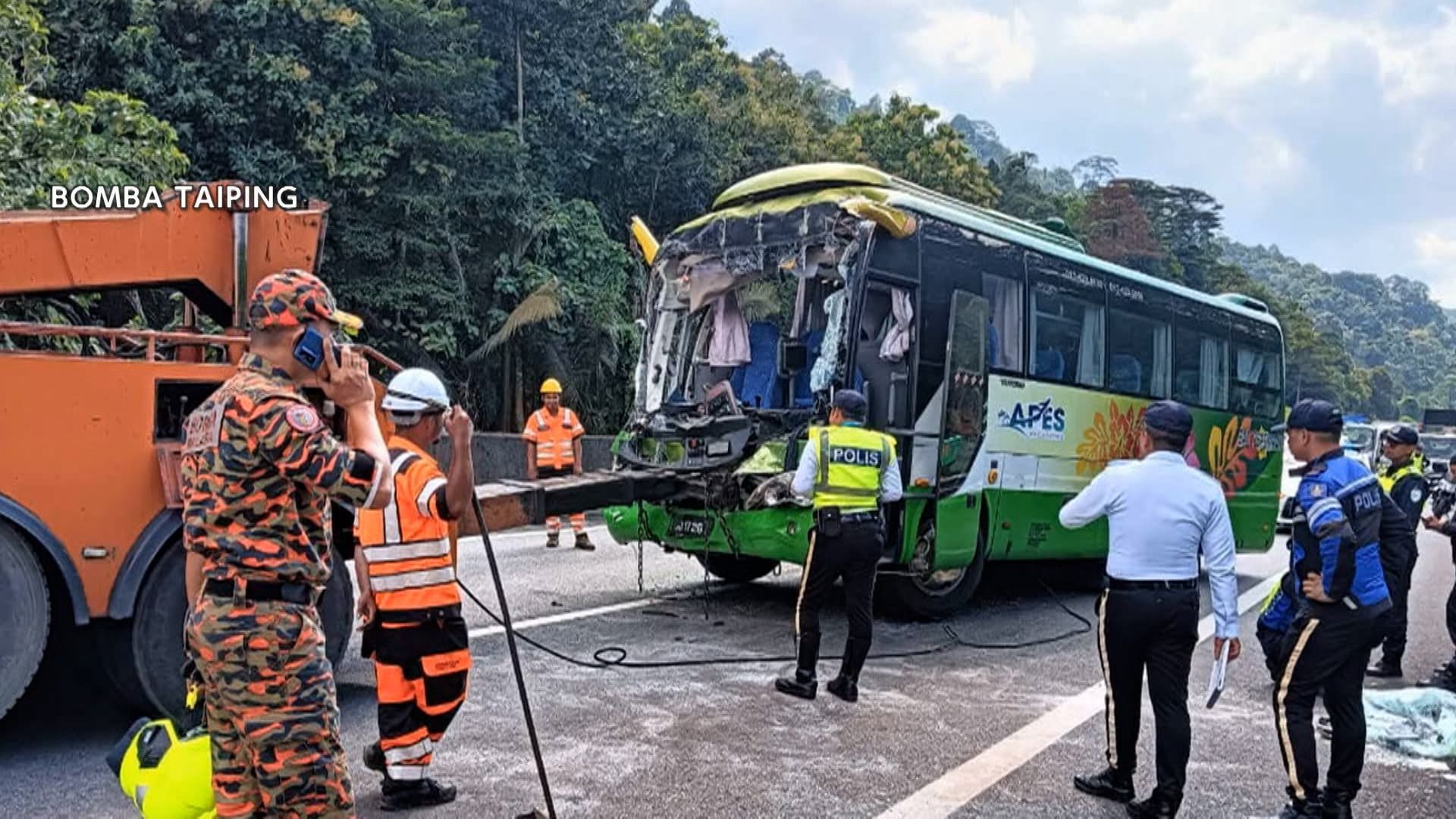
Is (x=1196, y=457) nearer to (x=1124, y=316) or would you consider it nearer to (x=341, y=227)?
(x=1124, y=316)

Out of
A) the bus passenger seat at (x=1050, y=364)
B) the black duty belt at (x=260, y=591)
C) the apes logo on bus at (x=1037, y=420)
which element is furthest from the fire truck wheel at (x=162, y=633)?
the bus passenger seat at (x=1050, y=364)

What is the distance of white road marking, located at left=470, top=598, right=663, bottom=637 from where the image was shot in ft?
25.4

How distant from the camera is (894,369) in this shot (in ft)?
27.3

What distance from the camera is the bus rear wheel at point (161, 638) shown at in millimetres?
5094

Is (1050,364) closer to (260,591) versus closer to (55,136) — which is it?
(260,591)

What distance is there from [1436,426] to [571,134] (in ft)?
102

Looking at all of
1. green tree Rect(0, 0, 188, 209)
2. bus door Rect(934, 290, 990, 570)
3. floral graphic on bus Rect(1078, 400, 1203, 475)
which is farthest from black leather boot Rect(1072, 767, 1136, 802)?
green tree Rect(0, 0, 188, 209)

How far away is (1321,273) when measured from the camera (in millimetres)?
138750

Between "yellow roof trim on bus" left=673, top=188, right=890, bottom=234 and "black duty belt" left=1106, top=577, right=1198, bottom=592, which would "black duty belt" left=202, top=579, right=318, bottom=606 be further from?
"yellow roof trim on bus" left=673, top=188, right=890, bottom=234

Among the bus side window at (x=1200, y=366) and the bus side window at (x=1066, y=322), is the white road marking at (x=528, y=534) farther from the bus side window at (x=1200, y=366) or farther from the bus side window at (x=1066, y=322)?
the bus side window at (x=1200, y=366)

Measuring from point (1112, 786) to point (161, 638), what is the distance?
14.0 ft

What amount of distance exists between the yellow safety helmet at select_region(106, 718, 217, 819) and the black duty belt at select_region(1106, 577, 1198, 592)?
11.3 feet

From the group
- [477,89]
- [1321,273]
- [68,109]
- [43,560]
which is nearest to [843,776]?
[43,560]

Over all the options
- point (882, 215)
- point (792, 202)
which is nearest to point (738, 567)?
point (792, 202)
